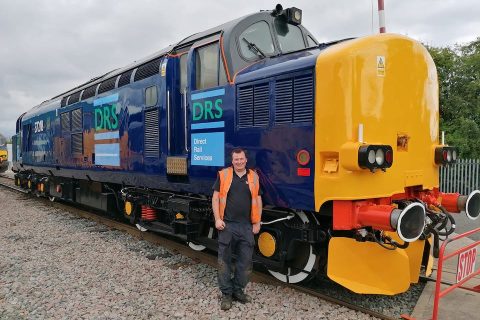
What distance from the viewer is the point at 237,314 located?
4441mm

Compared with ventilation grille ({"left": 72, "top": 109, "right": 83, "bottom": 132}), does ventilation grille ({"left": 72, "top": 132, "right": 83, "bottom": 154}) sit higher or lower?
lower

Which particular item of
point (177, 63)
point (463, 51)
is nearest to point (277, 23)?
point (177, 63)

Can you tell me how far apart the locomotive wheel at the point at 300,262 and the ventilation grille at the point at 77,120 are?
262 inches

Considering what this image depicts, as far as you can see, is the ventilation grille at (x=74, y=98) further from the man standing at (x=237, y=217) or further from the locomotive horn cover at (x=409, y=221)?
the locomotive horn cover at (x=409, y=221)

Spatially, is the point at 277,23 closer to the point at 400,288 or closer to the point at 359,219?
the point at 359,219

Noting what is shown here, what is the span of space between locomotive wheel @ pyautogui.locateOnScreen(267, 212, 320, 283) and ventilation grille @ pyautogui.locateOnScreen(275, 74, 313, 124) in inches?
44.4

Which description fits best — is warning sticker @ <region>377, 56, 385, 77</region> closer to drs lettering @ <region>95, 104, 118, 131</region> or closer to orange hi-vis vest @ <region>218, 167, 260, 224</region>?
orange hi-vis vest @ <region>218, 167, 260, 224</region>

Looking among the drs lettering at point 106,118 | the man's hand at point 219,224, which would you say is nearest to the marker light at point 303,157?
the man's hand at point 219,224

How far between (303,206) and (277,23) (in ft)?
9.40

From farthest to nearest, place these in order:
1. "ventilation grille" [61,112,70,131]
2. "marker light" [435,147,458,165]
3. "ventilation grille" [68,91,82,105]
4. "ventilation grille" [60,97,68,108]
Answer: "ventilation grille" [60,97,68,108]
"ventilation grille" [61,112,70,131]
"ventilation grille" [68,91,82,105]
"marker light" [435,147,458,165]

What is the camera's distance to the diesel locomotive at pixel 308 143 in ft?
13.6

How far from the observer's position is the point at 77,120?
33.0 ft

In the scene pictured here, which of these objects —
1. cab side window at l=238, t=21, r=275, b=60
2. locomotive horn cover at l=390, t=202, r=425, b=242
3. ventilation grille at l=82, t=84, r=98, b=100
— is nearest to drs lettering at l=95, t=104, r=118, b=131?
ventilation grille at l=82, t=84, r=98, b=100

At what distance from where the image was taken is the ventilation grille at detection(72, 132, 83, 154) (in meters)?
9.80
